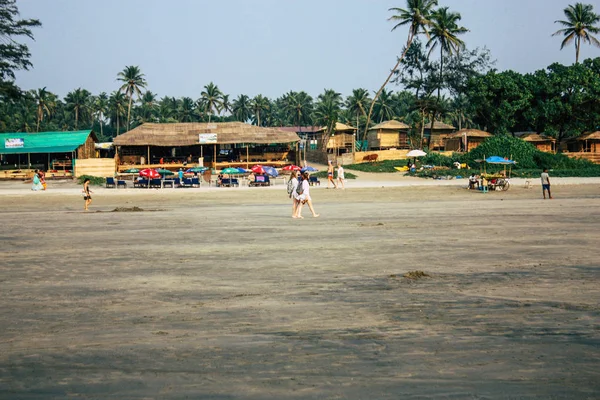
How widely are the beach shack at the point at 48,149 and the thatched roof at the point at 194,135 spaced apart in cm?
325

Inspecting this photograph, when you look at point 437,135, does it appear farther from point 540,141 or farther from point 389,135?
point 540,141

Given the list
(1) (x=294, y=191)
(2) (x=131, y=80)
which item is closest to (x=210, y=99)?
(2) (x=131, y=80)

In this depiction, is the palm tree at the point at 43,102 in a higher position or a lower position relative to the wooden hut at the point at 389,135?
higher

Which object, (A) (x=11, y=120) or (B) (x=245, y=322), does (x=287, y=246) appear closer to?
(B) (x=245, y=322)

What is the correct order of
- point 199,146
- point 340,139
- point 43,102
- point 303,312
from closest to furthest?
point 303,312
point 199,146
point 340,139
point 43,102

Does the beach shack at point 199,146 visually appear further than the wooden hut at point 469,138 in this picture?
No

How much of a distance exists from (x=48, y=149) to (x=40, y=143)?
144 cm

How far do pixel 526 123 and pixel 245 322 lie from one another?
174ft

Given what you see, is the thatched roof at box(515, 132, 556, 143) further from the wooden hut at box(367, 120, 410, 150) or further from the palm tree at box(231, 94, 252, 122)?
the palm tree at box(231, 94, 252, 122)

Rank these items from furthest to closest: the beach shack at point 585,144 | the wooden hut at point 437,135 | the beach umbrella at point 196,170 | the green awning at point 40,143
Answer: the wooden hut at point 437,135 < the beach shack at point 585,144 < the green awning at point 40,143 < the beach umbrella at point 196,170

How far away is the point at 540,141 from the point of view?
52750 millimetres

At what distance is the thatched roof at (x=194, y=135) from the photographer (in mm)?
46125

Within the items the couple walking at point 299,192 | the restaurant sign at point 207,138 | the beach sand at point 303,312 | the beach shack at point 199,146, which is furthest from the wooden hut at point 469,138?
the beach sand at point 303,312

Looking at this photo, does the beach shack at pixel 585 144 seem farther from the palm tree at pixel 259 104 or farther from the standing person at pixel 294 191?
the palm tree at pixel 259 104
